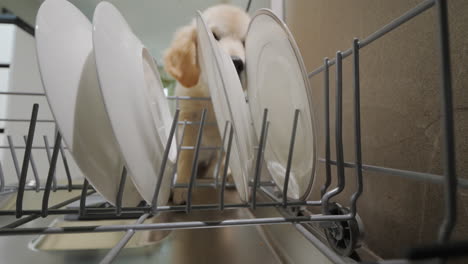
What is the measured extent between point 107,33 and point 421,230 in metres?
0.41

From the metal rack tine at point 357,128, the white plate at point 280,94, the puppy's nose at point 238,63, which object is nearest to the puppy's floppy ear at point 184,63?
the puppy's nose at point 238,63

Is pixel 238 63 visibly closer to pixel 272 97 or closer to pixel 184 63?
pixel 184 63

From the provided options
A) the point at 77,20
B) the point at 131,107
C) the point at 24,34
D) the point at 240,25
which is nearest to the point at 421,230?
the point at 131,107

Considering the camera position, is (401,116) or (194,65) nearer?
(401,116)

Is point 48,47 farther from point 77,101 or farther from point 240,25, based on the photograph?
point 240,25

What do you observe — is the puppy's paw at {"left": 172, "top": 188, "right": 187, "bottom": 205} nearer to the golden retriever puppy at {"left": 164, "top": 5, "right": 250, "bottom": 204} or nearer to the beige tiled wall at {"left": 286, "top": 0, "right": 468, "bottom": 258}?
the golden retriever puppy at {"left": 164, "top": 5, "right": 250, "bottom": 204}

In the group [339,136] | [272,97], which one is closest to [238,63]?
[272,97]

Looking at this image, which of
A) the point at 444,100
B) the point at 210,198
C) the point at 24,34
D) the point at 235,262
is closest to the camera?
the point at 444,100

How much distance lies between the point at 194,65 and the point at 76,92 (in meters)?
0.50

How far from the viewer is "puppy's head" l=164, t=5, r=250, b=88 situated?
71cm

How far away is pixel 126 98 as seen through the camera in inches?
9.8

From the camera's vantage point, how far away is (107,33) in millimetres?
251

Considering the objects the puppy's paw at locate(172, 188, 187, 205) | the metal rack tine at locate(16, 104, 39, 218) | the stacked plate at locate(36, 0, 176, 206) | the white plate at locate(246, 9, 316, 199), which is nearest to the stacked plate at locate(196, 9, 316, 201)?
the white plate at locate(246, 9, 316, 199)

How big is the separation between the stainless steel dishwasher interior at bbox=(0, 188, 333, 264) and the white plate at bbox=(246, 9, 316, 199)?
0.39ft
